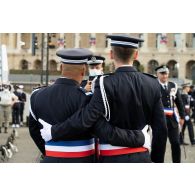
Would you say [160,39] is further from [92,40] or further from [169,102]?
[169,102]

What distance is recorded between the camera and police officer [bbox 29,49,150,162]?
3738 millimetres

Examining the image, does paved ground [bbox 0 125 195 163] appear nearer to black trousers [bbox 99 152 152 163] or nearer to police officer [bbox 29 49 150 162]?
police officer [bbox 29 49 150 162]

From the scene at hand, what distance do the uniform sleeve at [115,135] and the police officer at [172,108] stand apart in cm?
442

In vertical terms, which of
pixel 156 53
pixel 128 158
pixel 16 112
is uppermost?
pixel 128 158

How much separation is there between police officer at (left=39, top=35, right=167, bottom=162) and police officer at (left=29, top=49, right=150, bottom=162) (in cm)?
7

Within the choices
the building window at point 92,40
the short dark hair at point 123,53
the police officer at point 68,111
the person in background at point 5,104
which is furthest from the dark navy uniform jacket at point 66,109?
the building window at point 92,40

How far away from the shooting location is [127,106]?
12.1 feet

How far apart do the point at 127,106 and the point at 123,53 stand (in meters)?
0.42

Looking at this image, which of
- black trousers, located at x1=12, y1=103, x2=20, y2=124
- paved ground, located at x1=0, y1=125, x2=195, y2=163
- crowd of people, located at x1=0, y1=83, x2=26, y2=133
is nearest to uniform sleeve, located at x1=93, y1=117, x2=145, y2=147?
paved ground, located at x1=0, y1=125, x2=195, y2=163

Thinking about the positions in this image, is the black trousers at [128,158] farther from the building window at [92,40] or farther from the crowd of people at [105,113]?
the building window at [92,40]

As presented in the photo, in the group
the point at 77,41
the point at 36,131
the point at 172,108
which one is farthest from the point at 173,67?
the point at 36,131

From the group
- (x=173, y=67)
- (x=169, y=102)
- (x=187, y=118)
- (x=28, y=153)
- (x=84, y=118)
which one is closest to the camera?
(x=84, y=118)
